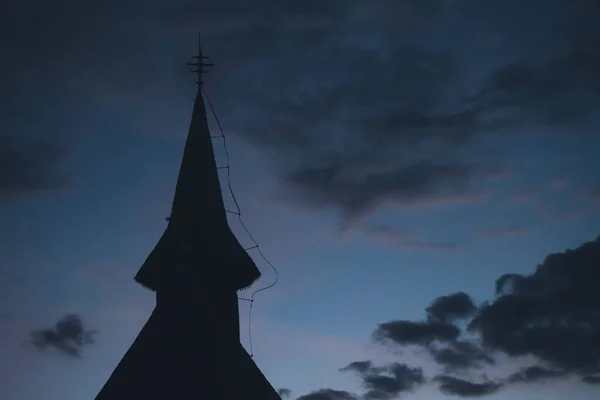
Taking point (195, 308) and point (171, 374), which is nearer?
point (171, 374)

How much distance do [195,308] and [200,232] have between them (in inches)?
149

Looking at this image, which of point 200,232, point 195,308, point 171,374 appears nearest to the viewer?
point 171,374

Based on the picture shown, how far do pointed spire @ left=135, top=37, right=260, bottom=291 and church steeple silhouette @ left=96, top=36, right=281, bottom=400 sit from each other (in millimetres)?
44

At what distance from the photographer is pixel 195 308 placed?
45000mm

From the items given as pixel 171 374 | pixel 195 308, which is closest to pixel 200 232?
pixel 195 308

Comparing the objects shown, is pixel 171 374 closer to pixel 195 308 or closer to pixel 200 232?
pixel 195 308

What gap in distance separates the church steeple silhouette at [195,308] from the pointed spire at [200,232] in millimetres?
44

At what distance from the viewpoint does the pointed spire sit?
46.4m

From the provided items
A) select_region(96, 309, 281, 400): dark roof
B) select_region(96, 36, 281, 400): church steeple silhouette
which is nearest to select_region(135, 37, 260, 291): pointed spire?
select_region(96, 36, 281, 400): church steeple silhouette

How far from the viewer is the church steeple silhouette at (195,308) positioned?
43344 mm

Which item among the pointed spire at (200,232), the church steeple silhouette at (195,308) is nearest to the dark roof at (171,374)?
the church steeple silhouette at (195,308)

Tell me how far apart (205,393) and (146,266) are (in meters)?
6.95

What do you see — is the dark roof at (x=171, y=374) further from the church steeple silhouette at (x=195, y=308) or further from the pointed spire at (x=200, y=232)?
the pointed spire at (x=200, y=232)

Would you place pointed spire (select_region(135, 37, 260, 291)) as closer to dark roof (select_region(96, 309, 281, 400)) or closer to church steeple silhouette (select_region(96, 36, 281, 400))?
church steeple silhouette (select_region(96, 36, 281, 400))
